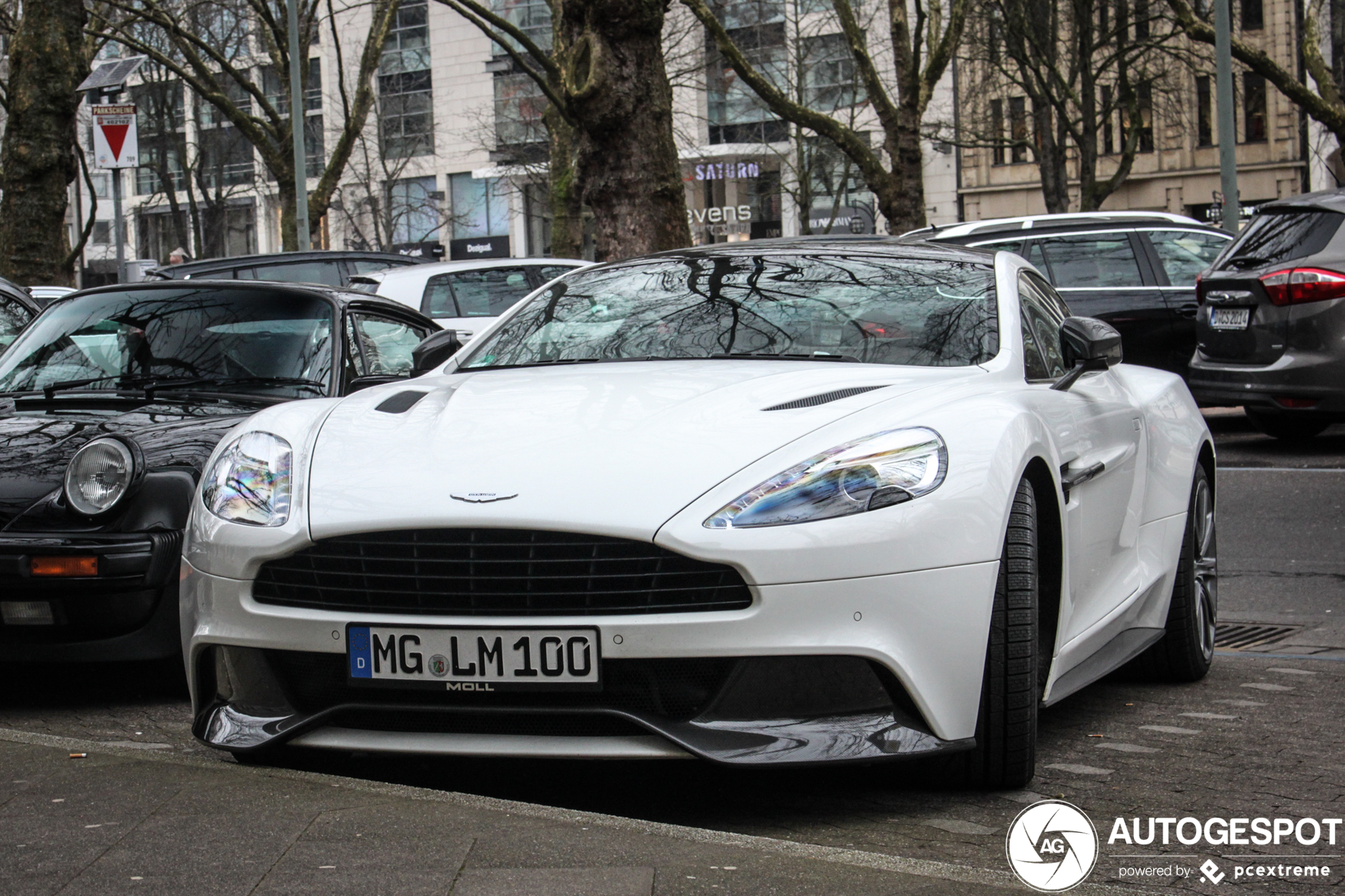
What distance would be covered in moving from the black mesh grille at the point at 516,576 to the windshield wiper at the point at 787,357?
3.92 feet

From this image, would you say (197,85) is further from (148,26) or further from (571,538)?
(571,538)

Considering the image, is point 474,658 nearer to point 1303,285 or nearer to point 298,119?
point 1303,285

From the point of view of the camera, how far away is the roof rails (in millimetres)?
14281

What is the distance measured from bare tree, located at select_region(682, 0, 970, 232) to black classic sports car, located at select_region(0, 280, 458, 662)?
21.1 m

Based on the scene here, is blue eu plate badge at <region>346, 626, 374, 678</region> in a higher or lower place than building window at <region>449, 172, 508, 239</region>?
lower

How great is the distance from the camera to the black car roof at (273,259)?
16312mm

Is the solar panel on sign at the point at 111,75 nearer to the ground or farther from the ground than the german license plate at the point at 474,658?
farther from the ground

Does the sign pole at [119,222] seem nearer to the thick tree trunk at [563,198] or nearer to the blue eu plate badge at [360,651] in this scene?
the blue eu plate badge at [360,651]

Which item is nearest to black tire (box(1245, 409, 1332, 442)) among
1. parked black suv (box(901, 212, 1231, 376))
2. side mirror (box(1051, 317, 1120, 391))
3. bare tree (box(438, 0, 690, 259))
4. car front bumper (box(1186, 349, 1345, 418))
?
car front bumper (box(1186, 349, 1345, 418))

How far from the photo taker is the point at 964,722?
3635mm

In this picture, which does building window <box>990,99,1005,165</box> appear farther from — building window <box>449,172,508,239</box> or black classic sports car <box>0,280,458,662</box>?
black classic sports car <box>0,280,458,662</box>

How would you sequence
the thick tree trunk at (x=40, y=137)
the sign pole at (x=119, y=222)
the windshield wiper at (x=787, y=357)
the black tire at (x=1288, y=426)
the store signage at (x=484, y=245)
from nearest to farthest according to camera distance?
the windshield wiper at (x=787, y=357), the black tire at (x=1288, y=426), the sign pole at (x=119, y=222), the thick tree trunk at (x=40, y=137), the store signage at (x=484, y=245)

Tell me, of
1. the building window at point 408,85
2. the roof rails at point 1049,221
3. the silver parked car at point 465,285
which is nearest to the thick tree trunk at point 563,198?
the silver parked car at point 465,285

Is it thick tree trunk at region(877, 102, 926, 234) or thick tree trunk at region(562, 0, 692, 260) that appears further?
thick tree trunk at region(877, 102, 926, 234)
